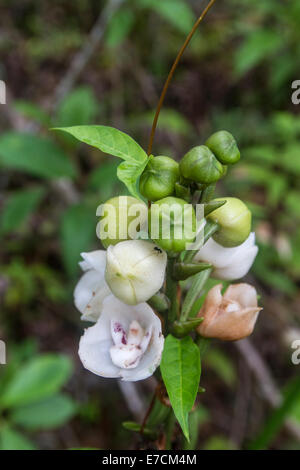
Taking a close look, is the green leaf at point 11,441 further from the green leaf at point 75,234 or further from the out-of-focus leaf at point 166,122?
the out-of-focus leaf at point 166,122

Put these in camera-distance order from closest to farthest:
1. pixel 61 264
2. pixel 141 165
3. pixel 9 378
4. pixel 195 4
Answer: pixel 141 165, pixel 9 378, pixel 61 264, pixel 195 4

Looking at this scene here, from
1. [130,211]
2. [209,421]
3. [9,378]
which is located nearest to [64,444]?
[9,378]

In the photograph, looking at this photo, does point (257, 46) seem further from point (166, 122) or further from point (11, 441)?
point (11, 441)

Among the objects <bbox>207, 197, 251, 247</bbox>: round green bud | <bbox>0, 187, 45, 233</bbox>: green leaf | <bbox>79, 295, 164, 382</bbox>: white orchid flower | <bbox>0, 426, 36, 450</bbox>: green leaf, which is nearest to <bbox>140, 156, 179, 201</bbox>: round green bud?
<bbox>207, 197, 251, 247</bbox>: round green bud

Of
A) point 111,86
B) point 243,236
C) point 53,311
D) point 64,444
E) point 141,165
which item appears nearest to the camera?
point 141,165

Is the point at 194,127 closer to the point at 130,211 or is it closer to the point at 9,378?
the point at 9,378

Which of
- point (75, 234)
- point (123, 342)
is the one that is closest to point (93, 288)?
point (123, 342)
